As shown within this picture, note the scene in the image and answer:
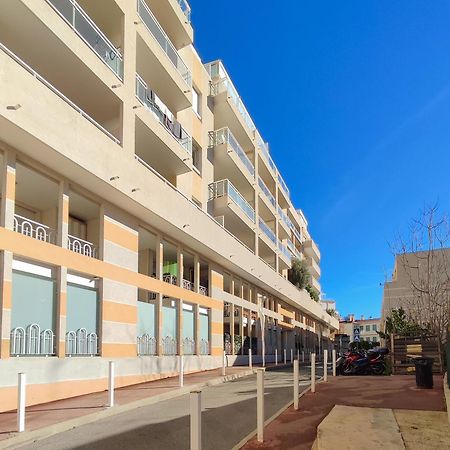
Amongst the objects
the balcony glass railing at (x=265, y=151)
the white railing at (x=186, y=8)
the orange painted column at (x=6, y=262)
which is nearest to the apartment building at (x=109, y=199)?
the orange painted column at (x=6, y=262)

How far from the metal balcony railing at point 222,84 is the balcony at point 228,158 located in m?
2.28

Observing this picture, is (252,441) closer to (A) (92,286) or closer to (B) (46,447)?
(B) (46,447)

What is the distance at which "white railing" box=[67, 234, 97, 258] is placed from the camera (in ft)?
48.8

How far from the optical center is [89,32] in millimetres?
15406

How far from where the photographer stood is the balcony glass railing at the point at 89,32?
14.3 metres

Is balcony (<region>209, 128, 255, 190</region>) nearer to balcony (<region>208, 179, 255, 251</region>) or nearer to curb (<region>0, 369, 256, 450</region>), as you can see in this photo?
balcony (<region>208, 179, 255, 251</region>)

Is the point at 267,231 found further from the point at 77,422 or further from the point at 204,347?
the point at 77,422

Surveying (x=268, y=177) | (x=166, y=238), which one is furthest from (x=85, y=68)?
(x=268, y=177)

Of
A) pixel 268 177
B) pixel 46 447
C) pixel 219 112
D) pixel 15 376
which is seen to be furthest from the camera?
pixel 268 177

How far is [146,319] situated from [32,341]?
660 cm

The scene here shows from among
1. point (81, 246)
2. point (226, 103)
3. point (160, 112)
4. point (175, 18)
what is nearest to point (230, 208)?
point (226, 103)

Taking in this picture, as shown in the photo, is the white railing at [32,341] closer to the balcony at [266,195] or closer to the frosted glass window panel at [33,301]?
the frosted glass window panel at [33,301]

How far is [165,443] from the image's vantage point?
309 inches

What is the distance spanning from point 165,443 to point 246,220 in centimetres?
2390
